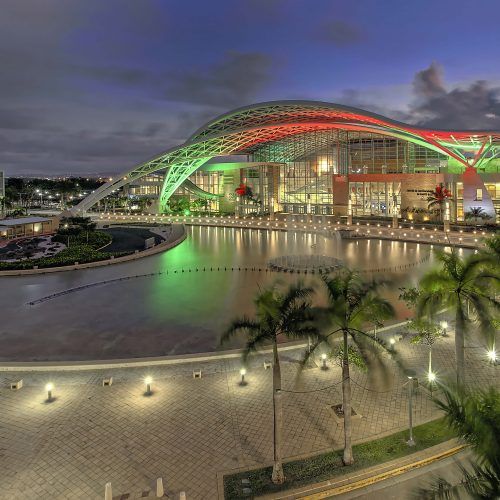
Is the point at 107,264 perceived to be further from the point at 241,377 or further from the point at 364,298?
the point at 364,298

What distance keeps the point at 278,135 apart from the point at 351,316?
60982 mm

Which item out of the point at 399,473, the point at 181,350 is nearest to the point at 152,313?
the point at 181,350

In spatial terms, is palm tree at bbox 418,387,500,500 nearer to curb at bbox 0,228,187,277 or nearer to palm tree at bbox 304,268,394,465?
palm tree at bbox 304,268,394,465

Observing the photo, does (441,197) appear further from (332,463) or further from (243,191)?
(332,463)

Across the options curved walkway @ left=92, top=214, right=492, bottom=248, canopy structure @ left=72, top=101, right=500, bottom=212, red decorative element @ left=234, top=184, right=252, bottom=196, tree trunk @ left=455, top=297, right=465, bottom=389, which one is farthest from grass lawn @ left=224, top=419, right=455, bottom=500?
red decorative element @ left=234, top=184, right=252, bottom=196

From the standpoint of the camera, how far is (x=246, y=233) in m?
49.2

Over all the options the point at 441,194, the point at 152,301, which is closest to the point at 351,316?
the point at 152,301

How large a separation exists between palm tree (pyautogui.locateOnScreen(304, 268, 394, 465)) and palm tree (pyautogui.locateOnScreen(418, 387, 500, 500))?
2632 millimetres

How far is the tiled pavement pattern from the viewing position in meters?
8.45

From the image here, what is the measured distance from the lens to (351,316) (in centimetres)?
866

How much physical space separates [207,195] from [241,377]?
67.0 meters

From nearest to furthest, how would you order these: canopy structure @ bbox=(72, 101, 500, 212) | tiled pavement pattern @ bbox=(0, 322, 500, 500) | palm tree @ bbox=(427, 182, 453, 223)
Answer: tiled pavement pattern @ bbox=(0, 322, 500, 500) → canopy structure @ bbox=(72, 101, 500, 212) → palm tree @ bbox=(427, 182, 453, 223)

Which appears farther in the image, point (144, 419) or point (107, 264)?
point (107, 264)

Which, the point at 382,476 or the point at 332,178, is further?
the point at 332,178
